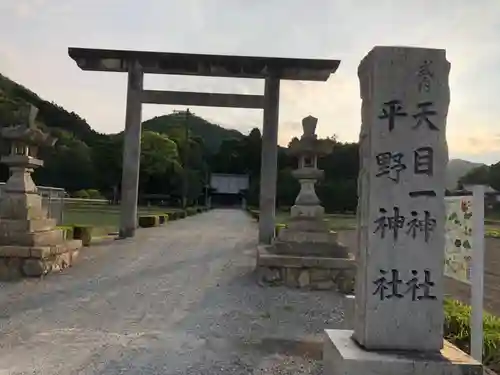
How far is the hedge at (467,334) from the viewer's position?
3.97 meters

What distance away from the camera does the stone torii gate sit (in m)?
12.9

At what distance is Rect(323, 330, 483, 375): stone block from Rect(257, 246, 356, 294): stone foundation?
14.8 feet

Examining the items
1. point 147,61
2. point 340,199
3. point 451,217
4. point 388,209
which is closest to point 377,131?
point 388,209

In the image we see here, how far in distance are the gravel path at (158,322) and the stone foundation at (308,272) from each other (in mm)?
220

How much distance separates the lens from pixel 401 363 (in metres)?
2.83

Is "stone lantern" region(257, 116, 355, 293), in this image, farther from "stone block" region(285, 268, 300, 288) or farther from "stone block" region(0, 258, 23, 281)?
"stone block" region(0, 258, 23, 281)

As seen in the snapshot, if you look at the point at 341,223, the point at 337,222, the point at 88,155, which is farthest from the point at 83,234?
the point at 88,155

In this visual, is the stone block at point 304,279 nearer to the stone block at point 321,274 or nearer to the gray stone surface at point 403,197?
the stone block at point 321,274

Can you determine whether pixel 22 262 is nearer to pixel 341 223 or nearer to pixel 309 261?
pixel 309 261

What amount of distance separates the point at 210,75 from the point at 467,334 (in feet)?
34.0

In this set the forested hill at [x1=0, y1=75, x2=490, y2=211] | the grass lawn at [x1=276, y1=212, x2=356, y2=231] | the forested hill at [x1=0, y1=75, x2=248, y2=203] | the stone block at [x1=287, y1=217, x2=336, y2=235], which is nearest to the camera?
the stone block at [x1=287, y1=217, x2=336, y2=235]

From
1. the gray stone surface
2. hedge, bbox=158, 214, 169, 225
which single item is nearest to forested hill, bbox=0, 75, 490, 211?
→ hedge, bbox=158, 214, 169, 225

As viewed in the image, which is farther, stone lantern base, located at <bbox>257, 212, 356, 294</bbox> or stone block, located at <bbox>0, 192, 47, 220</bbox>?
stone block, located at <bbox>0, 192, 47, 220</bbox>

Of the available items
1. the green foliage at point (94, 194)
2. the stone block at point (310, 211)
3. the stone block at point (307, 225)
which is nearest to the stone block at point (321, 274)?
the stone block at point (307, 225)
